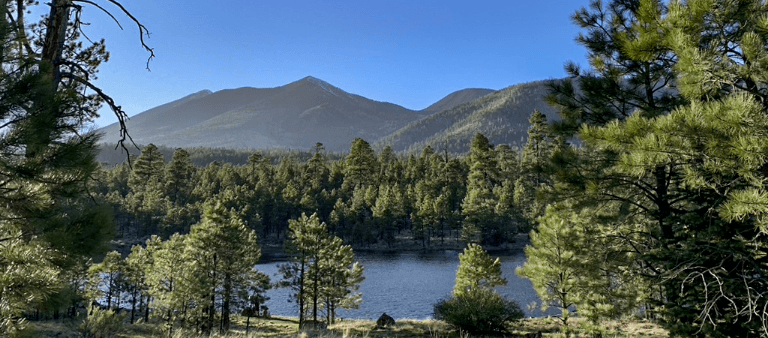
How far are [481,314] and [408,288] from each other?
960 inches

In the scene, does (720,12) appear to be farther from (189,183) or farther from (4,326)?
(189,183)

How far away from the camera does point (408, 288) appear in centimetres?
4319

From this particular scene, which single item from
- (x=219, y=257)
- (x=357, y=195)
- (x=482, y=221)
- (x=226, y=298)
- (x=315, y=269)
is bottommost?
(x=226, y=298)

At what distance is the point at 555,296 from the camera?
18.8 metres

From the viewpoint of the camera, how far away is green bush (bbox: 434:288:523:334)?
1938 centimetres

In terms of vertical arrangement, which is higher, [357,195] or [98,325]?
[357,195]

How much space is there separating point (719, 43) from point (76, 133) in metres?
9.95

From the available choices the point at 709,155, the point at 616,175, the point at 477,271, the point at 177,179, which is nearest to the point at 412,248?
the point at 477,271

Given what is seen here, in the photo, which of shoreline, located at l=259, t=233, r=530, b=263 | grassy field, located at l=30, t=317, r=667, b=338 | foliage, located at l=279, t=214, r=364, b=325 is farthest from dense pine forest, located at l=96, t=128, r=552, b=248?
grassy field, located at l=30, t=317, r=667, b=338

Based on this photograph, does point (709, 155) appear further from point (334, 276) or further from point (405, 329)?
point (334, 276)

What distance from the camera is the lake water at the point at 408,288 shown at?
3638cm

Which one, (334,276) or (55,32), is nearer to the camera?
(55,32)

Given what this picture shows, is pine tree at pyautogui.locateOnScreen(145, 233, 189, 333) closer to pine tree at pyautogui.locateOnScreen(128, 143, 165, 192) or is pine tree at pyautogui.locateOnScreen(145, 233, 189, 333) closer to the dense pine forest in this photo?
the dense pine forest

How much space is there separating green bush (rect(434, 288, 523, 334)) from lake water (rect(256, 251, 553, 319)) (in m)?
8.48
